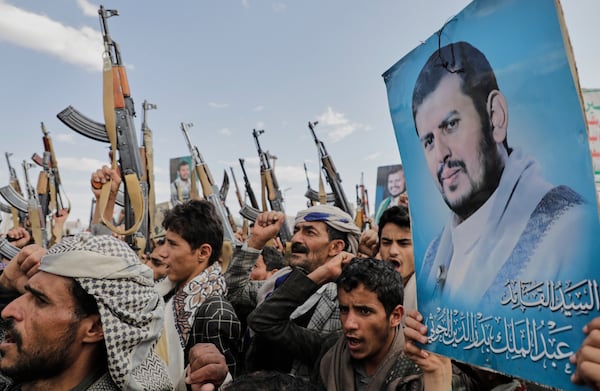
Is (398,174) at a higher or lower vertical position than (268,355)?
higher

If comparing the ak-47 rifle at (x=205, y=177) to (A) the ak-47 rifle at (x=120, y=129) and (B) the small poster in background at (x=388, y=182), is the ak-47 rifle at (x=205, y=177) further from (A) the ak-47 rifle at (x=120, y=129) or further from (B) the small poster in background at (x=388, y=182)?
(B) the small poster in background at (x=388, y=182)

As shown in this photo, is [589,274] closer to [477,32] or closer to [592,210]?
[592,210]

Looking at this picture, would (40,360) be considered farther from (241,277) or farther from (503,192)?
(241,277)

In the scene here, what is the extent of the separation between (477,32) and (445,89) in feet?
0.53

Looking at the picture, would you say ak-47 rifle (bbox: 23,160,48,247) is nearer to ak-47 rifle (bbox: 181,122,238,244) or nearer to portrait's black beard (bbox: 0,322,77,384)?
ak-47 rifle (bbox: 181,122,238,244)

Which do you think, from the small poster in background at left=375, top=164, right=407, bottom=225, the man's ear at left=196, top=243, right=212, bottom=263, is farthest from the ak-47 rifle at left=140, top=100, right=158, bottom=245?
the small poster in background at left=375, top=164, right=407, bottom=225

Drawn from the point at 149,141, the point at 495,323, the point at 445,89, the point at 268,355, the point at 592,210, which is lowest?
the point at 268,355

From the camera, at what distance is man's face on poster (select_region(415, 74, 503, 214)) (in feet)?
3.51

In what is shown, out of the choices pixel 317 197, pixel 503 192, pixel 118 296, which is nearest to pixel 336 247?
pixel 118 296

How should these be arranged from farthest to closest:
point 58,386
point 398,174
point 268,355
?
point 398,174, point 268,355, point 58,386

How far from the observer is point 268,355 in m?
2.28

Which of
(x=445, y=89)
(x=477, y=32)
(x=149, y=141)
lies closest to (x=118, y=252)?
(x=445, y=89)

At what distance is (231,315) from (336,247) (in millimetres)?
1011

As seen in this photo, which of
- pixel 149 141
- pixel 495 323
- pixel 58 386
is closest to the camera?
pixel 495 323
